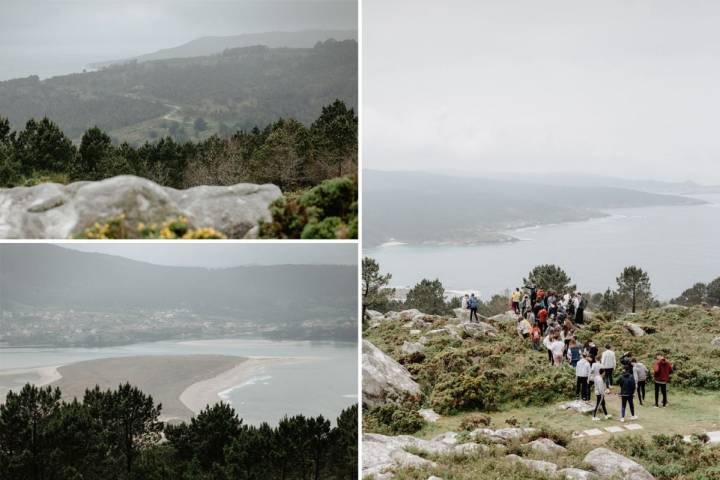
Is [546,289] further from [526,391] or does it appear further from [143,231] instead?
[143,231]

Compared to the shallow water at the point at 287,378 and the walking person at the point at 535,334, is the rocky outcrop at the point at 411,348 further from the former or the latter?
the shallow water at the point at 287,378

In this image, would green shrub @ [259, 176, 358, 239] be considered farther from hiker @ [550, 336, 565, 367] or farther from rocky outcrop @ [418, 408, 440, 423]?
hiker @ [550, 336, 565, 367]

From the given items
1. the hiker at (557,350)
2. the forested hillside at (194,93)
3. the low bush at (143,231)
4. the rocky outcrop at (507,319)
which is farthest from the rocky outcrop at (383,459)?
the rocky outcrop at (507,319)

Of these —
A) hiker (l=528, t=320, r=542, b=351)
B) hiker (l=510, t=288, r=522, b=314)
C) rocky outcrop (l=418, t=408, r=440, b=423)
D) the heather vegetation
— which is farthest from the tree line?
rocky outcrop (l=418, t=408, r=440, b=423)

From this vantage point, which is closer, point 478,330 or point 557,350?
point 557,350

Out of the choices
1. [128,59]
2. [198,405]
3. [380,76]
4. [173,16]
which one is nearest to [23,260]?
[198,405]

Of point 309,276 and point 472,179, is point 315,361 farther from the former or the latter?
point 472,179

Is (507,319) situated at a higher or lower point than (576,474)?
higher

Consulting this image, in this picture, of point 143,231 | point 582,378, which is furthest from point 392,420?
point 143,231

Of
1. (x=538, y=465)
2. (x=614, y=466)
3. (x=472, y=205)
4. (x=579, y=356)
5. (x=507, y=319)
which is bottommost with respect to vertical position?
(x=614, y=466)
